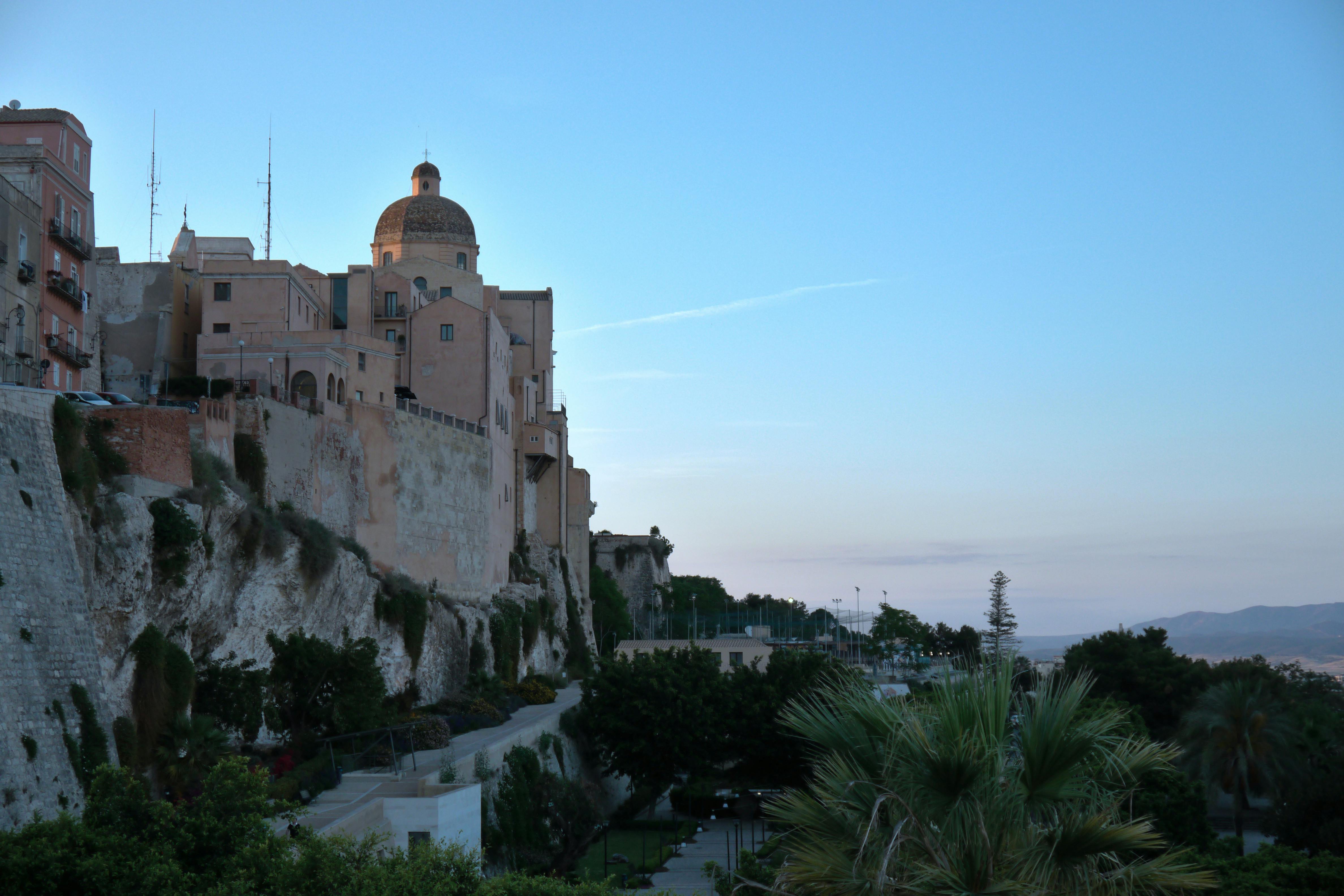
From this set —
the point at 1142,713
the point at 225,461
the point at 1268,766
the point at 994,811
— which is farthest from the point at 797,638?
the point at 994,811

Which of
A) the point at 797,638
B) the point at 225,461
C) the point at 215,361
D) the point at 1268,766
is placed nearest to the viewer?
the point at 225,461

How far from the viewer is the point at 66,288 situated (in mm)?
33938

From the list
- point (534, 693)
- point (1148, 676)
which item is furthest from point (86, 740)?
point (1148, 676)

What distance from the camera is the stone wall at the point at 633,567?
8944cm

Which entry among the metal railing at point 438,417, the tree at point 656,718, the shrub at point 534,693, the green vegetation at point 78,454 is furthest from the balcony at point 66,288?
the shrub at point 534,693

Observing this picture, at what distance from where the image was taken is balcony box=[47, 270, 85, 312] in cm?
3338

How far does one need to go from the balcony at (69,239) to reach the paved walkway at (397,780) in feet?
58.9

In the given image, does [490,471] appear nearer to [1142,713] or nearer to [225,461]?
[225,461]

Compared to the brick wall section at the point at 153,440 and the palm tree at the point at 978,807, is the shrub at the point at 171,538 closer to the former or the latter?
the brick wall section at the point at 153,440

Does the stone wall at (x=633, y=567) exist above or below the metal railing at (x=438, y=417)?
below

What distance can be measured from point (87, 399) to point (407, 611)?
1473 centimetres

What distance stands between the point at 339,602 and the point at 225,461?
6.11 metres

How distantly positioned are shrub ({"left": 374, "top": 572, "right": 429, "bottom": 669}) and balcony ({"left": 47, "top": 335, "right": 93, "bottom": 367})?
11.7m

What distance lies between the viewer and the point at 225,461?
106 ft
